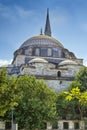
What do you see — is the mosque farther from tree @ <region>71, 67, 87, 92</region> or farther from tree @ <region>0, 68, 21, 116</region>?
tree @ <region>0, 68, 21, 116</region>

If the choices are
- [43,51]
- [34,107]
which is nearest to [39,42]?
[43,51]

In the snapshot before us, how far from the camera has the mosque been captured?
49.5 meters

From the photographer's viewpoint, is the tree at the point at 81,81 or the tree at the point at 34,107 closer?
the tree at the point at 34,107

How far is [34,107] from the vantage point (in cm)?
3366

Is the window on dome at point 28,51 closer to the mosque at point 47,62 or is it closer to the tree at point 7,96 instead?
the mosque at point 47,62

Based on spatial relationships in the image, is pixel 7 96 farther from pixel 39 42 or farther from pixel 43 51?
pixel 39 42

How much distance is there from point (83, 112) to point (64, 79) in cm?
883

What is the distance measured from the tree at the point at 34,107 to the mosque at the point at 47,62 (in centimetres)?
1303

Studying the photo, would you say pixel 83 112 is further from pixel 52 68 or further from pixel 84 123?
pixel 52 68

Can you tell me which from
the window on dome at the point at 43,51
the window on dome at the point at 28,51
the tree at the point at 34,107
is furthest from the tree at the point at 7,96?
the window on dome at the point at 43,51

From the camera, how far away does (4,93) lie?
18219 millimetres

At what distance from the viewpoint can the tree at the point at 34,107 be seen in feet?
110

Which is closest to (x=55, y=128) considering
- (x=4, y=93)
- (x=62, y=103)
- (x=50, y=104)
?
(x=62, y=103)

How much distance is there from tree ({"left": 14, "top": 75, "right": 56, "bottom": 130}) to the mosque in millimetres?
13029
